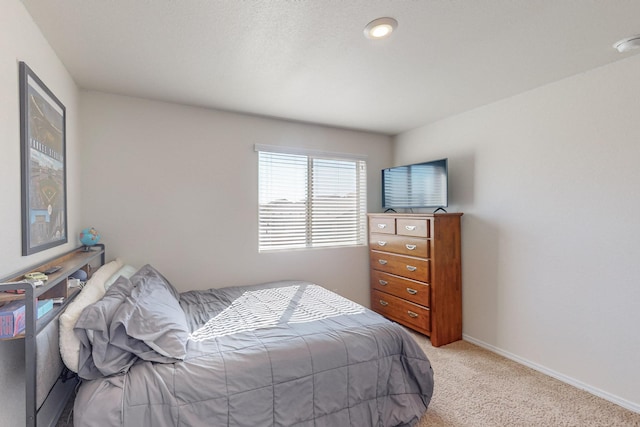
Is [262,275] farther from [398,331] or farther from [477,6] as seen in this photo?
[477,6]

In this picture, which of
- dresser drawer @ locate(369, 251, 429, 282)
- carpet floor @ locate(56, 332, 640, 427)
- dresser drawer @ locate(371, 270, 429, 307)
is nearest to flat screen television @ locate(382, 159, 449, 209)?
dresser drawer @ locate(369, 251, 429, 282)

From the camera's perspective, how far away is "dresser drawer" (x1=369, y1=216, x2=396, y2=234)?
3.51 meters

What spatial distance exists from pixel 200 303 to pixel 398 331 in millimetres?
1669

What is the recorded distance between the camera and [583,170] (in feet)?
7.59

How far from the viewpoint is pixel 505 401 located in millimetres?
2148

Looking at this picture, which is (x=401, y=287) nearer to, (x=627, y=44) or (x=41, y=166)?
(x=627, y=44)

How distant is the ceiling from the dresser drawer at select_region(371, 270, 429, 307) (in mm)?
1922

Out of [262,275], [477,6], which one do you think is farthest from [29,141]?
[477,6]

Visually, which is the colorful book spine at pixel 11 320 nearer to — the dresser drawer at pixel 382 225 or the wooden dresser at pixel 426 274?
the wooden dresser at pixel 426 274

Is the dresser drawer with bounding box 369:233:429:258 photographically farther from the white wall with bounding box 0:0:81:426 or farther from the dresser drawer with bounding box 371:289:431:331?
the white wall with bounding box 0:0:81:426

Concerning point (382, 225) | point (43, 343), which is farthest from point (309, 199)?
point (43, 343)

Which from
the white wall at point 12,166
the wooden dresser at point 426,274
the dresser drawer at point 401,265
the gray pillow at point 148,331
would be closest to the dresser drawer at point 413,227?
the wooden dresser at point 426,274

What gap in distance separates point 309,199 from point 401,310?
5.60 feet

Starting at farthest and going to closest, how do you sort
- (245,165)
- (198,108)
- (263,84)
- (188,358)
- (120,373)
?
(245,165)
(198,108)
(263,84)
(188,358)
(120,373)
